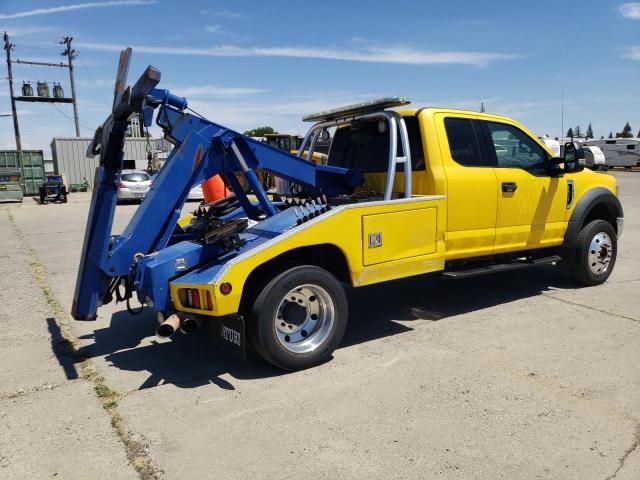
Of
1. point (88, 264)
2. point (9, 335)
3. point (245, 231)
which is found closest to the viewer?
point (88, 264)

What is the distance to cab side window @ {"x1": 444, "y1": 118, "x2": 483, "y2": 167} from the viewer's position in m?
5.32

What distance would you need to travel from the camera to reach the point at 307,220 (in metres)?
4.45

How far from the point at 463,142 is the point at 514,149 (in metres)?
0.86

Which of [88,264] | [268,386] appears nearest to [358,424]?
[268,386]

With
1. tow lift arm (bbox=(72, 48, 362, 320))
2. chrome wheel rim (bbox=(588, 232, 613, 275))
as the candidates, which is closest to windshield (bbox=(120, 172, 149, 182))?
tow lift arm (bbox=(72, 48, 362, 320))

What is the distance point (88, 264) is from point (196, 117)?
148cm

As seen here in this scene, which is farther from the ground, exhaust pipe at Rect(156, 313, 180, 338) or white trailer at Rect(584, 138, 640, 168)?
white trailer at Rect(584, 138, 640, 168)

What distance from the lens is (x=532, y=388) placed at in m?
3.84

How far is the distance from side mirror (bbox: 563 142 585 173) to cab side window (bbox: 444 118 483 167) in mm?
1280

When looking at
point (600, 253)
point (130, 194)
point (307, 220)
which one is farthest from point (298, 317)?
point (130, 194)

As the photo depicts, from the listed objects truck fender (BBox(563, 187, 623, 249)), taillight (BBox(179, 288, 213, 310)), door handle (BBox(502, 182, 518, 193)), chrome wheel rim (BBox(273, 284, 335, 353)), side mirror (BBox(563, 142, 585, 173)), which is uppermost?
side mirror (BBox(563, 142, 585, 173))

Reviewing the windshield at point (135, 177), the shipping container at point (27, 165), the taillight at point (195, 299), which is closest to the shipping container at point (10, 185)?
the shipping container at point (27, 165)

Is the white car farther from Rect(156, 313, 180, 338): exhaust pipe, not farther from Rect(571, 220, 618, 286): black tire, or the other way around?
Rect(156, 313, 180, 338): exhaust pipe

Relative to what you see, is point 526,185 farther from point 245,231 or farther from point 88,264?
point 88,264
